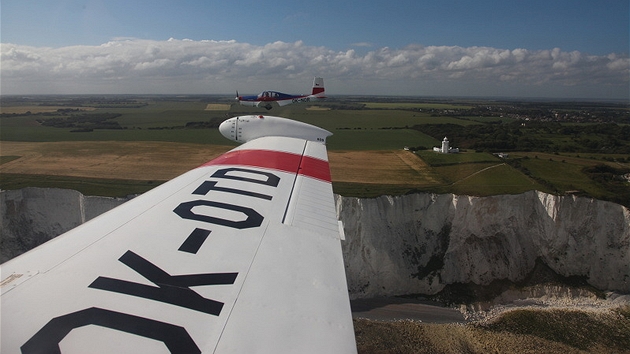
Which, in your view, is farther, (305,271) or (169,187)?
(169,187)

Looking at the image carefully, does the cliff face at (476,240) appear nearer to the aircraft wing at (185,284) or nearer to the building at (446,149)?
the building at (446,149)

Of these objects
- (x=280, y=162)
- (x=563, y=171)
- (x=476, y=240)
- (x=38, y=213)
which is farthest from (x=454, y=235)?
(x=38, y=213)

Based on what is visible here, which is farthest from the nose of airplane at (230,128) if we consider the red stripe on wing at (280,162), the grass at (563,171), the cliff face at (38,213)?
the grass at (563,171)

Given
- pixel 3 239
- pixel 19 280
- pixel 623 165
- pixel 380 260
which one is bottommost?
pixel 380 260

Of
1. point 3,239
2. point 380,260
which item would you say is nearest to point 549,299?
point 380,260

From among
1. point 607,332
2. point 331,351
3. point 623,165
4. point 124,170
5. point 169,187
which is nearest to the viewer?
point 331,351

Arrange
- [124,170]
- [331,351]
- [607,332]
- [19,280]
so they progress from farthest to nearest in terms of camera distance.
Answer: [124,170] < [607,332] < [19,280] < [331,351]

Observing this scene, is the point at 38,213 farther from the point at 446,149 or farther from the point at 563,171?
the point at 563,171

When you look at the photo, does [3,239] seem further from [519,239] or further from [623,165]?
[623,165]
